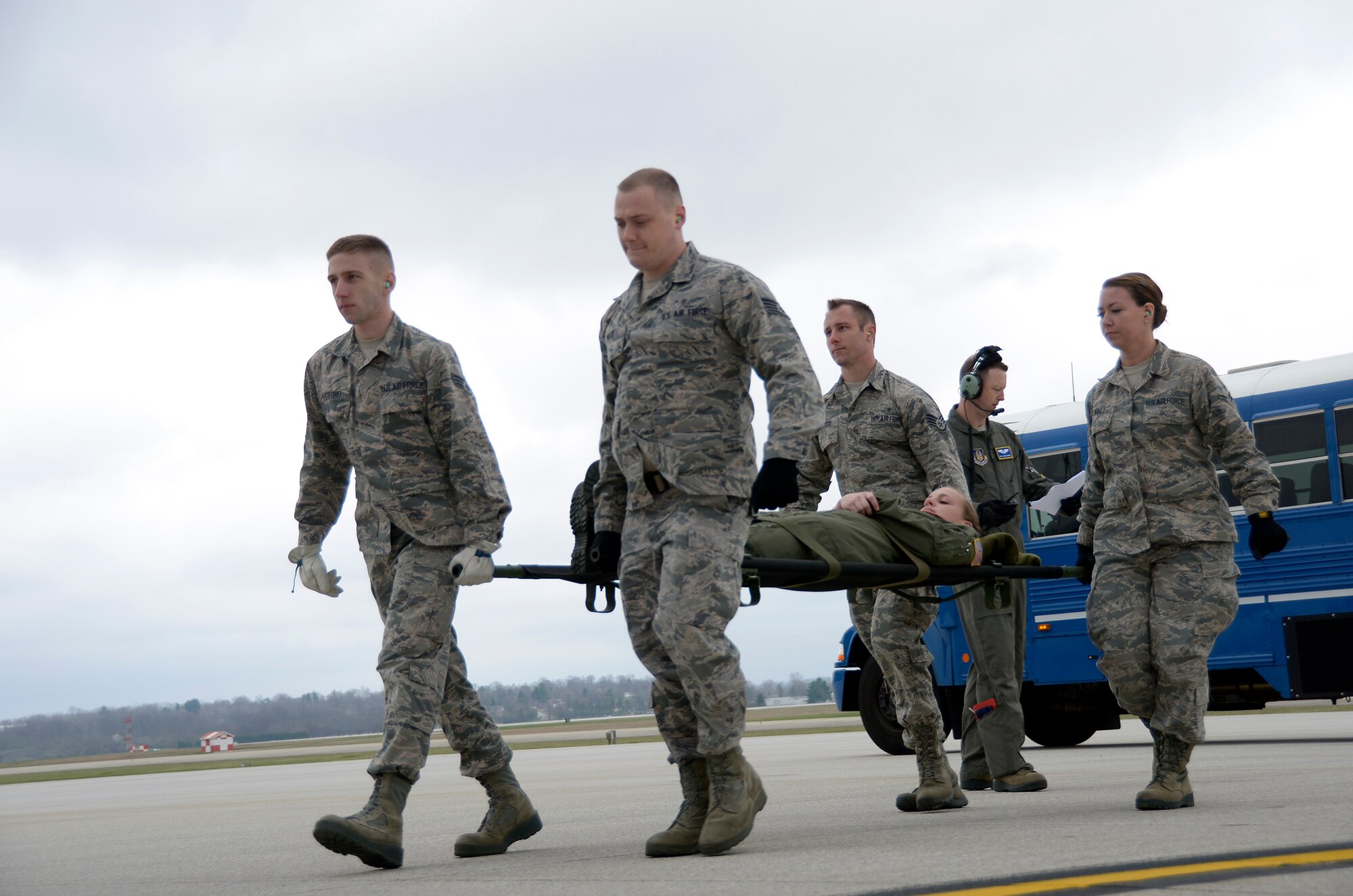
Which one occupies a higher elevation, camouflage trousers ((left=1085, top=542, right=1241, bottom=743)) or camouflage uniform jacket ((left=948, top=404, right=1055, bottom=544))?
camouflage uniform jacket ((left=948, top=404, right=1055, bottom=544))

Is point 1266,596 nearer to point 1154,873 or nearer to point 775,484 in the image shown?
point 775,484

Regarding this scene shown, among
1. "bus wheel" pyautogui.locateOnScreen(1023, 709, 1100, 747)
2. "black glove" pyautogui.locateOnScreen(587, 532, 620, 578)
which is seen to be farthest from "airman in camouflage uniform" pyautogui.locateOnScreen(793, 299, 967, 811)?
"bus wheel" pyautogui.locateOnScreen(1023, 709, 1100, 747)

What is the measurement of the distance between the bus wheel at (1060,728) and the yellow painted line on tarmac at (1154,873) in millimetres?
9243

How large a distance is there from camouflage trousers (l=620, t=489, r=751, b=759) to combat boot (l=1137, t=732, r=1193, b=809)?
1.96 meters

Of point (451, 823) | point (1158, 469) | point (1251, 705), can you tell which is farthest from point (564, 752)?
point (1158, 469)

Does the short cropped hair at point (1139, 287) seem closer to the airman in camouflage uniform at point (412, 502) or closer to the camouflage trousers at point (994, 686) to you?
the camouflage trousers at point (994, 686)

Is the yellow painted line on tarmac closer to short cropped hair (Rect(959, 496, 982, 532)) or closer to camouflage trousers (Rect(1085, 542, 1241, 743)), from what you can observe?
camouflage trousers (Rect(1085, 542, 1241, 743))

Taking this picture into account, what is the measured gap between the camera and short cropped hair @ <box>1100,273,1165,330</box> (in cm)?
638

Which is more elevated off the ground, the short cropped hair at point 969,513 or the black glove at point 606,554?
the short cropped hair at point 969,513

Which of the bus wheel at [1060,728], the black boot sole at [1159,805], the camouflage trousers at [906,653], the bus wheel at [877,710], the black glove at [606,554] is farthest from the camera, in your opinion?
the bus wheel at [1060,728]

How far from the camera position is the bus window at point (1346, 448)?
36.1ft

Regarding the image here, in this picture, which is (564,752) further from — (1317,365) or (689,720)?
(689,720)

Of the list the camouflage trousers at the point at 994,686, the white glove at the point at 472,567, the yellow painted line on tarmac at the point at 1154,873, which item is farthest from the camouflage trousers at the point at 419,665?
the camouflage trousers at the point at 994,686

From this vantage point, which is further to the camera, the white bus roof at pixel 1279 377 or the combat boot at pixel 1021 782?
the white bus roof at pixel 1279 377
